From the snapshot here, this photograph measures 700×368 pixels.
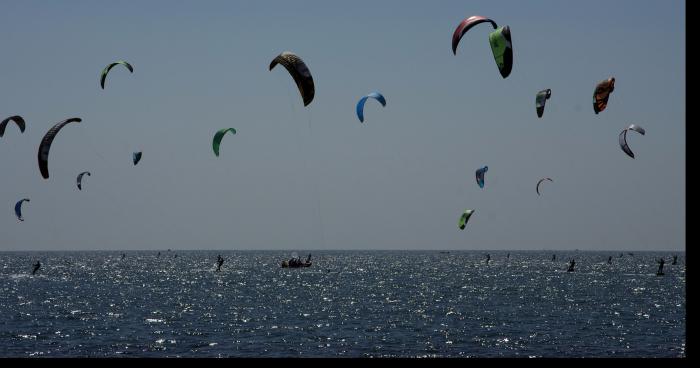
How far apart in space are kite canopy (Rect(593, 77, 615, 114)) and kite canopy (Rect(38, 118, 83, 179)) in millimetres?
14799

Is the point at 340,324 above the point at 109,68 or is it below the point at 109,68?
below

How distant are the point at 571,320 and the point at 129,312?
2593 centimetres

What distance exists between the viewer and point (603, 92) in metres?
27.1

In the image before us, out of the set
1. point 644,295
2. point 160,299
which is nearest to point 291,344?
point 160,299

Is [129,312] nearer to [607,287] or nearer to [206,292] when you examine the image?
[206,292]

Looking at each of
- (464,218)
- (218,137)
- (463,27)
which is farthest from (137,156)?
(463,27)

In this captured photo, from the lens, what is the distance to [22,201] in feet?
144

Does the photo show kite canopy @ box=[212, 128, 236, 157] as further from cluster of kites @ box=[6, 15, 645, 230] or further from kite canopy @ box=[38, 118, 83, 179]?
kite canopy @ box=[38, 118, 83, 179]

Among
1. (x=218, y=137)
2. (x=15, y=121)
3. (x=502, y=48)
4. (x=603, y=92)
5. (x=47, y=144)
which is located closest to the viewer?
(x=502, y=48)

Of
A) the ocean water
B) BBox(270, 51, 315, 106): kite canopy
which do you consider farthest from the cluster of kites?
the ocean water

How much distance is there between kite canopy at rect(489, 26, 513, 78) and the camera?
15.4 meters

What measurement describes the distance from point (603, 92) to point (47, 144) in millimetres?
15930

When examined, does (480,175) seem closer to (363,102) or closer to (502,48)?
(363,102)
